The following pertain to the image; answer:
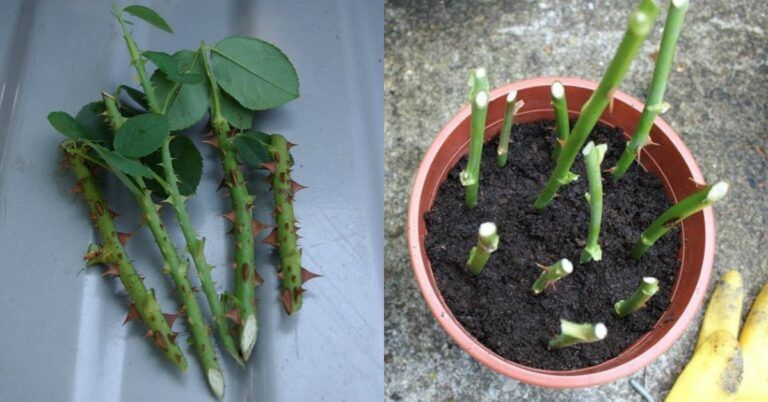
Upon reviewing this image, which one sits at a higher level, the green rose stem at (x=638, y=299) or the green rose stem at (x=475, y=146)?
the green rose stem at (x=475, y=146)

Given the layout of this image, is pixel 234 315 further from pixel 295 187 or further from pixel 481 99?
pixel 481 99

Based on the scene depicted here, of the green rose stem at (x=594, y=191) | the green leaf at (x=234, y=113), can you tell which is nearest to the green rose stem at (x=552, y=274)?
the green rose stem at (x=594, y=191)

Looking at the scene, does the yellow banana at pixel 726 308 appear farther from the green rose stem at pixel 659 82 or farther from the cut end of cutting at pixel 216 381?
the cut end of cutting at pixel 216 381

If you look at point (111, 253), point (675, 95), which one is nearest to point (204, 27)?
point (111, 253)

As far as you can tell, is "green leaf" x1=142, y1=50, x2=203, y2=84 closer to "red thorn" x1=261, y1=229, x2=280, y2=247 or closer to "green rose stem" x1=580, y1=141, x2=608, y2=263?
"red thorn" x1=261, y1=229, x2=280, y2=247

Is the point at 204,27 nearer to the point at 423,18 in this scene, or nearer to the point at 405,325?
the point at 423,18

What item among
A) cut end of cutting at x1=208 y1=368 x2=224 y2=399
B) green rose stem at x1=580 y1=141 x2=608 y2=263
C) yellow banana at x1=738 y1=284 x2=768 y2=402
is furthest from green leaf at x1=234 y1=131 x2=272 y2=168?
yellow banana at x1=738 y1=284 x2=768 y2=402

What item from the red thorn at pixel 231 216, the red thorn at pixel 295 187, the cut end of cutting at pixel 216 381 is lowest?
the cut end of cutting at pixel 216 381
